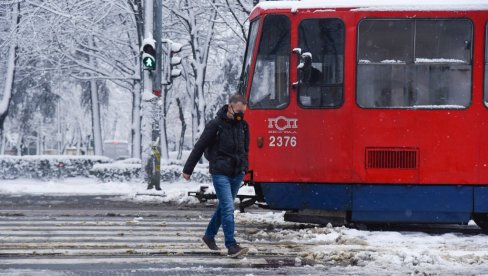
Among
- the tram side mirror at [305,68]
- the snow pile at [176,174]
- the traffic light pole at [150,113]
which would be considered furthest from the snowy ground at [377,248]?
the snow pile at [176,174]

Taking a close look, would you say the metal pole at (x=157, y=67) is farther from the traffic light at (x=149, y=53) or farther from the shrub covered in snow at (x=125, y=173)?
the shrub covered in snow at (x=125, y=173)

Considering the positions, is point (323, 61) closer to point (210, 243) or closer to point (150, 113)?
point (210, 243)

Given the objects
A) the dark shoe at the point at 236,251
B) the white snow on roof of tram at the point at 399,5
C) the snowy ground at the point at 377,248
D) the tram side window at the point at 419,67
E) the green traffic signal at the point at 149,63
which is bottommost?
the snowy ground at the point at 377,248

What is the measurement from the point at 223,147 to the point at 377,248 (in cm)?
226

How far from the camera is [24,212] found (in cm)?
1527

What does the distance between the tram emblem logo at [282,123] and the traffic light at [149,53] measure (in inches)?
334

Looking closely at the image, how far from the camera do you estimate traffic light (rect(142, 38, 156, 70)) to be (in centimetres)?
2025

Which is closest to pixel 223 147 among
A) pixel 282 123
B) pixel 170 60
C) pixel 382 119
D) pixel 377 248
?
pixel 377 248

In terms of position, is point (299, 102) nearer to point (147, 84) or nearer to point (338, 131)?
point (338, 131)

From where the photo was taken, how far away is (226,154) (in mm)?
9328

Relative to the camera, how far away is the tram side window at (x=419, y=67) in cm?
1230

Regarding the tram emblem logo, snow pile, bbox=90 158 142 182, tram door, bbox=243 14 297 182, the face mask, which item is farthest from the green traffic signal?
the face mask

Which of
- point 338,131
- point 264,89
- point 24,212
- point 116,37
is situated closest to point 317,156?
point 338,131

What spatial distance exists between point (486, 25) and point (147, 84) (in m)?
11.1
